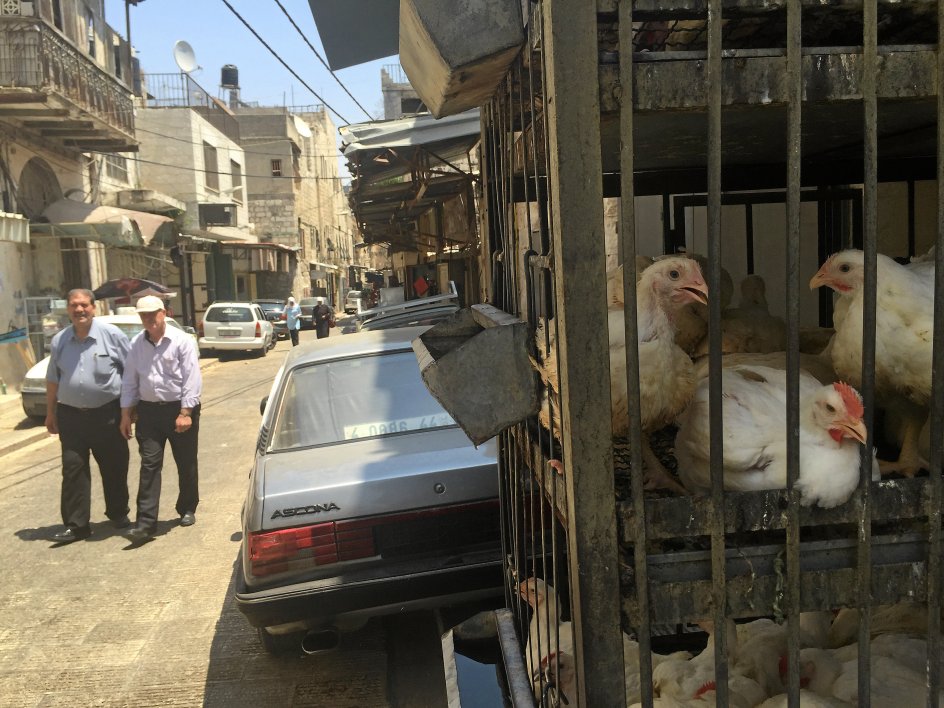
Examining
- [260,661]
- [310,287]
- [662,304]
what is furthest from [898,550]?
[310,287]

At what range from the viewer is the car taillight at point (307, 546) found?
3805 mm

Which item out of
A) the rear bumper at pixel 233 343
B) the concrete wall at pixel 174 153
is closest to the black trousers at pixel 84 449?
the rear bumper at pixel 233 343

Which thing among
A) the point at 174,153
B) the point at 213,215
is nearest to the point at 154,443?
the point at 213,215

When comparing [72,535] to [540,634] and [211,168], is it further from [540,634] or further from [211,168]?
[211,168]

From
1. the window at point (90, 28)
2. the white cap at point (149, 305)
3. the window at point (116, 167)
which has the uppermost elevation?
the window at point (90, 28)

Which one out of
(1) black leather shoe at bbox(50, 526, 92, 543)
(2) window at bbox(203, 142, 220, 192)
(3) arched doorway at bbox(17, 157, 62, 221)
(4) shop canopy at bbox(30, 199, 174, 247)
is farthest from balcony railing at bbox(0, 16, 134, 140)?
(2) window at bbox(203, 142, 220, 192)

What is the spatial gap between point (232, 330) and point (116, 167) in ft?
19.7

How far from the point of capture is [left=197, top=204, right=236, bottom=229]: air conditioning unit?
29.8m

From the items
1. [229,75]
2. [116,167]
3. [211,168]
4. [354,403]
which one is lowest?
[354,403]

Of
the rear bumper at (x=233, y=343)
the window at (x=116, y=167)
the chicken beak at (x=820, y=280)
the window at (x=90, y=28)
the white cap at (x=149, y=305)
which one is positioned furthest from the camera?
the rear bumper at (x=233, y=343)

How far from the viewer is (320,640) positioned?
3.97m

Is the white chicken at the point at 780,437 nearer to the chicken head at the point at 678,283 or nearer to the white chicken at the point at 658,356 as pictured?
A: the white chicken at the point at 658,356

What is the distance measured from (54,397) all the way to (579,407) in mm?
6252

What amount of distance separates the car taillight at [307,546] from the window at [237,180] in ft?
110
